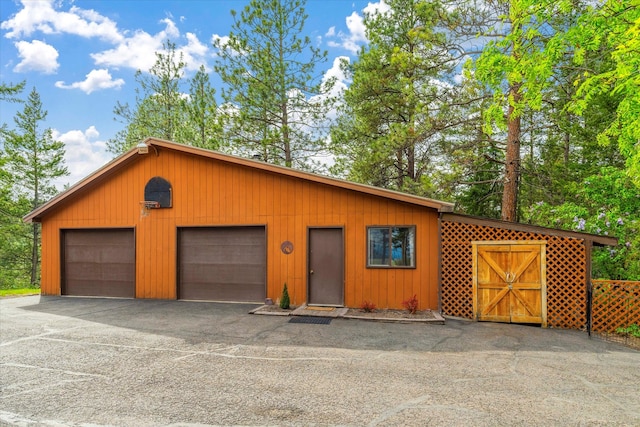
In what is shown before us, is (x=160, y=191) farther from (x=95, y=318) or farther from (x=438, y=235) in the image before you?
(x=438, y=235)

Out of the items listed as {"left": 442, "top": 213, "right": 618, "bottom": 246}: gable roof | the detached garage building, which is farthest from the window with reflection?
{"left": 442, "top": 213, "right": 618, "bottom": 246}: gable roof

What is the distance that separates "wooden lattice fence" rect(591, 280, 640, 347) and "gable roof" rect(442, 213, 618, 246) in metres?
0.81

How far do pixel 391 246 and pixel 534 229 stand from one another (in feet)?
9.92

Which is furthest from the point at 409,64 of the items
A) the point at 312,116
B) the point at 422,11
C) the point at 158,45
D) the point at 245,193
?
the point at 158,45

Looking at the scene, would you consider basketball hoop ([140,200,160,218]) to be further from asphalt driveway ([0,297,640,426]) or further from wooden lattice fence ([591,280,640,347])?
wooden lattice fence ([591,280,640,347])

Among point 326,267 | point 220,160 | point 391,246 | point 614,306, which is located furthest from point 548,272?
point 220,160

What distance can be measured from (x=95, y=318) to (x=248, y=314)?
3.35 m

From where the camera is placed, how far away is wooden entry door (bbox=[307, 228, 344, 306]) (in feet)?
29.0

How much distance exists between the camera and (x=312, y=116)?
1762cm

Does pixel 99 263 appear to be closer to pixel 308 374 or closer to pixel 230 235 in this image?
pixel 230 235

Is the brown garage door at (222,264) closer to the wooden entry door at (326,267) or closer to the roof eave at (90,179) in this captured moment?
the wooden entry door at (326,267)

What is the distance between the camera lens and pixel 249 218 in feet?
31.4

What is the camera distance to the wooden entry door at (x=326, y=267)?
8.85 metres

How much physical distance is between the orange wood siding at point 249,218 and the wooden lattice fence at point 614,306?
10.1ft
